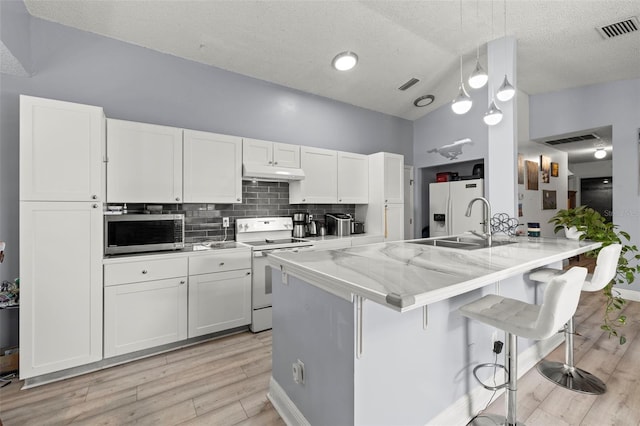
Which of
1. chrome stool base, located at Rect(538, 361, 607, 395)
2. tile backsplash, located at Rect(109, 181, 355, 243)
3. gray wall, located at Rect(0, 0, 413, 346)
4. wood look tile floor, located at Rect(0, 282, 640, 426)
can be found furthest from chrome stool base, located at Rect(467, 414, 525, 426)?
gray wall, located at Rect(0, 0, 413, 346)

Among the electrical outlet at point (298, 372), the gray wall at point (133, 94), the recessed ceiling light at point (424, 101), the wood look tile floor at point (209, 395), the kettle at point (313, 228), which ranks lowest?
the wood look tile floor at point (209, 395)

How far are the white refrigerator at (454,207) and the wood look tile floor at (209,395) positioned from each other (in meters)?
2.38

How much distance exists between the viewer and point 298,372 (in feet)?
5.23

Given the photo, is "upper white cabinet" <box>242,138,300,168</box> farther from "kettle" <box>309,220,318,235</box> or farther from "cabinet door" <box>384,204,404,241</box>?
"cabinet door" <box>384,204,404,241</box>

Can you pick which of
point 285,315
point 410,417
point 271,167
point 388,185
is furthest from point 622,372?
point 271,167

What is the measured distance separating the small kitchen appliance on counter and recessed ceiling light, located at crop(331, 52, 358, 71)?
1.87m

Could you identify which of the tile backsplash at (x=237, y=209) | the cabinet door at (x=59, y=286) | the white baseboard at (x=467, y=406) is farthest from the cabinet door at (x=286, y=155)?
the white baseboard at (x=467, y=406)

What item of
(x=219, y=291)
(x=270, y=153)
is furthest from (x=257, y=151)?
(x=219, y=291)

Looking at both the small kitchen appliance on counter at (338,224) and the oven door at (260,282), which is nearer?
the oven door at (260,282)

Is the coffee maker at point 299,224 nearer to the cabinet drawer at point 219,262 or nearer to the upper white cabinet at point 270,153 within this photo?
the upper white cabinet at point 270,153

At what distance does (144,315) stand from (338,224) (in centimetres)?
243

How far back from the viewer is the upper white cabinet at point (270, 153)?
3.26 metres

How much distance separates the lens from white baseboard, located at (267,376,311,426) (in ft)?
Result: 5.25

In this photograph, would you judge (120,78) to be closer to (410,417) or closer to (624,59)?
(410,417)
